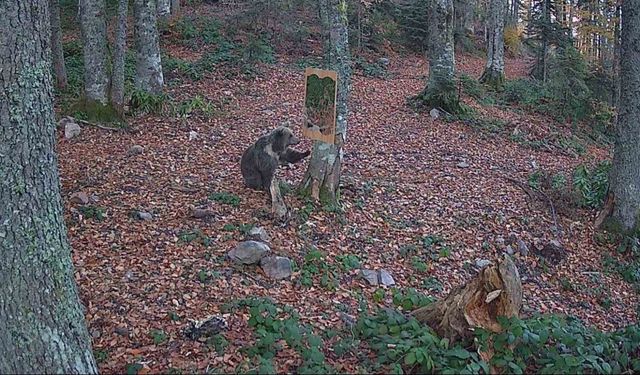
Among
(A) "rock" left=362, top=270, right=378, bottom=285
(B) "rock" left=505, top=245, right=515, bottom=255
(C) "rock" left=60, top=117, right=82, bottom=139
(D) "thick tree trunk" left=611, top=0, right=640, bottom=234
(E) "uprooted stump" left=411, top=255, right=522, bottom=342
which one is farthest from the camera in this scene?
(C) "rock" left=60, top=117, right=82, bottom=139

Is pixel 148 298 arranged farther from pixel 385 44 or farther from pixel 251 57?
pixel 385 44

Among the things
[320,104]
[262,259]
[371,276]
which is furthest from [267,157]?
[371,276]

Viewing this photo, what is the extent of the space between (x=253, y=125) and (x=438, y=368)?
7705 millimetres

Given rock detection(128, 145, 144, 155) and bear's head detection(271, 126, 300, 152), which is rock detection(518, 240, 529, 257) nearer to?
bear's head detection(271, 126, 300, 152)

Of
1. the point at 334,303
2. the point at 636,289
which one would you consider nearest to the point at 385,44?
the point at 636,289

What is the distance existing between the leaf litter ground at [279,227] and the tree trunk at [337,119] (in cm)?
31

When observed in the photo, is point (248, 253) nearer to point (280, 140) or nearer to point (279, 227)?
point (279, 227)

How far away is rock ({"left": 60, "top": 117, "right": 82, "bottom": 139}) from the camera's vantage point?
8.84 meters

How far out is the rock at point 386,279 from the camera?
554cm

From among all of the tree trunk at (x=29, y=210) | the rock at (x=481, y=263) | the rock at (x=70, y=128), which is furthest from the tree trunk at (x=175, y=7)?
the tree trunk at (x=29, y=210)

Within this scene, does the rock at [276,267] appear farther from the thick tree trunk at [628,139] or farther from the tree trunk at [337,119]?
the thick tree trunk at [628,139]

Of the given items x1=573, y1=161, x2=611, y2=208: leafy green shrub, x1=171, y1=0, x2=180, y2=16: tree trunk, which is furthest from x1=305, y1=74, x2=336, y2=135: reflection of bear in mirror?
x1=171, y1=0, x2=180, y2=16: tree trunk

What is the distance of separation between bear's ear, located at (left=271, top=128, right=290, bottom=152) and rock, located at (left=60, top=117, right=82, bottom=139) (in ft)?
13.2

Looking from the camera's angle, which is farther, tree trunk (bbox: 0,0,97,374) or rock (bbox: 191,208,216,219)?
rock (bbox: 191,208,216,219)
